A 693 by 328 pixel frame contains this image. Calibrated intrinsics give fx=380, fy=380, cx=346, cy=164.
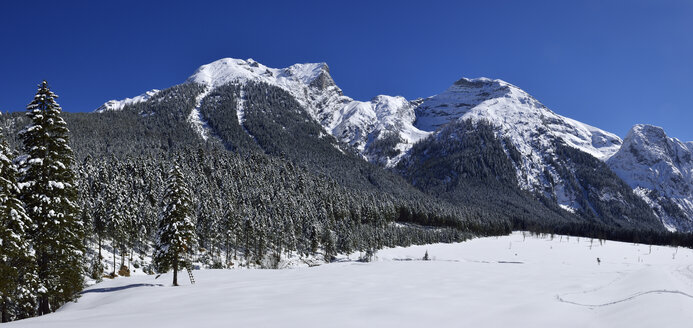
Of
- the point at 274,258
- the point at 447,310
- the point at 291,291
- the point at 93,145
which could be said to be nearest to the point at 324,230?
the point at 274,258

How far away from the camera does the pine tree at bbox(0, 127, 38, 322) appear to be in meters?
17.7

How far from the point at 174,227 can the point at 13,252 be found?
54.3ft

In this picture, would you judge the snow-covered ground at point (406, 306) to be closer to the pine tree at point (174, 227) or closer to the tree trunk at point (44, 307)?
the tree trunk at point (44, 307)

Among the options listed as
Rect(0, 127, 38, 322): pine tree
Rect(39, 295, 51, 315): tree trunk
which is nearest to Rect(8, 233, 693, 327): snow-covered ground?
Rect(39, 295, 51, 315): tree trunk

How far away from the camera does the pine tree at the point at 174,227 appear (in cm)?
3456

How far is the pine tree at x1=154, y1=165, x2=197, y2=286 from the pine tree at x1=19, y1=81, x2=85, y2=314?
11493mm

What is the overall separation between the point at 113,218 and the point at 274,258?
31811mm

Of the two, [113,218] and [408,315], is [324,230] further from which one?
[408,315]

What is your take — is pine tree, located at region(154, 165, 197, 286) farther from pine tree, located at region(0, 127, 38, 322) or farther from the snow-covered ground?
pine tree, located at region(0, 127, 38, 322)

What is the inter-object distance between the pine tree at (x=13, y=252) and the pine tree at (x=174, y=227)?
13.3 metres

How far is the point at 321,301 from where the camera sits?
20422 mm

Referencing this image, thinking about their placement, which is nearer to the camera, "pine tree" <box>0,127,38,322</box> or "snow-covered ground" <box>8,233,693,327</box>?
"snow-covered ground" <box>8,233,693,327</box>

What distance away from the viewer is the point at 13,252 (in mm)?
18141

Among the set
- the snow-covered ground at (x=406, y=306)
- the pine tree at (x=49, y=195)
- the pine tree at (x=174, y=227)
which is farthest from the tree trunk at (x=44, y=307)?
the pine tree at (x=174, y=227)
